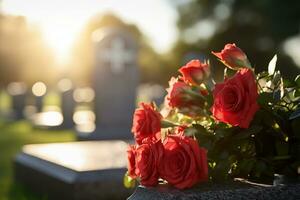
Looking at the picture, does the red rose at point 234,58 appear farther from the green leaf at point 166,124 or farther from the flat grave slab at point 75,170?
the flat grave slab at point 75,170

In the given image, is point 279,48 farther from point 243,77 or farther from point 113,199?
point 243,77

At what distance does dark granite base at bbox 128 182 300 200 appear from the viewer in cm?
198

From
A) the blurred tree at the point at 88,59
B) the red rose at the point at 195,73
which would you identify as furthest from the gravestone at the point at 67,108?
the blurred tree at the point at 88,59

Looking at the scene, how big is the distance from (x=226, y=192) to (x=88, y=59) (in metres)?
39.1

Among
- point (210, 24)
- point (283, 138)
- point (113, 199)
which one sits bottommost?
point (113, 199)

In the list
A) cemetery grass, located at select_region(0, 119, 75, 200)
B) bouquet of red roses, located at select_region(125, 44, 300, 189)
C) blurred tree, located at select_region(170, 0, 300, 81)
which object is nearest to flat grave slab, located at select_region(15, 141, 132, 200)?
cemetery grass, located at select_region(0, 119, 75, 200)

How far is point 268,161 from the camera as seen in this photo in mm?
2182

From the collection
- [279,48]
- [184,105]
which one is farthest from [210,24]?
[184,105]

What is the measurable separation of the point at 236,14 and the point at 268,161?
3363 centimetres

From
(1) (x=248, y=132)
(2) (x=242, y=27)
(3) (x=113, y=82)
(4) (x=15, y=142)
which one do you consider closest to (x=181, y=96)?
(1) (x=248, y=132)

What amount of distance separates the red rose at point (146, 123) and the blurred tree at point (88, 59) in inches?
1503

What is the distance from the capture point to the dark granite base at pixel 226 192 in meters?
1.98

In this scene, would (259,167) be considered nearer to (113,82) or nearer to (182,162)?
(182,162)

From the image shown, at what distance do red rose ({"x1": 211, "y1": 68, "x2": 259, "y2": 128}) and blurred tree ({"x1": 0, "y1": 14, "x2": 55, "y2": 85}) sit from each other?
39.1m
